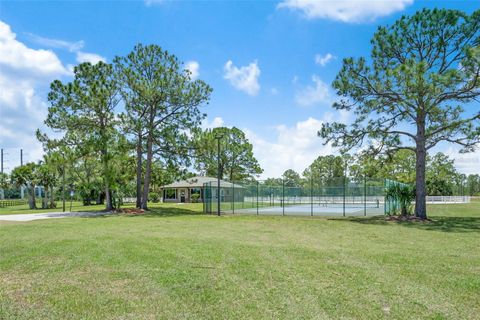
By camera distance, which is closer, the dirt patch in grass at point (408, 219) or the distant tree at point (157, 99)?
the dirt patch in grass at point (408, 219)

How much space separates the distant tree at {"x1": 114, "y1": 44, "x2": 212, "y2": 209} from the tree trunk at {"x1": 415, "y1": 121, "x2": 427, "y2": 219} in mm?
13605

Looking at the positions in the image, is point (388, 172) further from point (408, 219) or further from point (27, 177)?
point (27, 177)

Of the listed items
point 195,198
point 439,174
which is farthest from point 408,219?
point 439,174

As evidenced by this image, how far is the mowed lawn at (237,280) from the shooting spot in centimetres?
421

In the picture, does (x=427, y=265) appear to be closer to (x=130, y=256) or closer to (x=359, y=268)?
(x=359, y=268)

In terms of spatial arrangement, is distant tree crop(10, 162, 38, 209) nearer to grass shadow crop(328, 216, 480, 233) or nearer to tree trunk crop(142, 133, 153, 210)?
tree trunk crop(142, 133, 153, 210)

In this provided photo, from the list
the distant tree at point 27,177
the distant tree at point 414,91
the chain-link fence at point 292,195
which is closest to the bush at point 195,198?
the chain-link fence at point 292,195

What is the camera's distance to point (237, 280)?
17.9ft

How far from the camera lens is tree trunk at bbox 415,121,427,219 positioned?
648 inches

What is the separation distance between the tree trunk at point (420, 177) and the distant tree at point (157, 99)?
13.6 m

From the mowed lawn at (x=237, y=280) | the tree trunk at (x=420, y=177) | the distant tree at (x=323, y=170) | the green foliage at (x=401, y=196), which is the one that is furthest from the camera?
the distant tree at (x=323, y=170)

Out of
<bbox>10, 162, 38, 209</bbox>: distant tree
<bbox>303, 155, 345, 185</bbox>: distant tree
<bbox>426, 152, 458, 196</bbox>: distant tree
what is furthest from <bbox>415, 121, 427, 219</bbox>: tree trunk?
<bbox>303, 155, 345, 185</bbox>: distant tree

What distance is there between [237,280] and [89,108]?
2083 cm

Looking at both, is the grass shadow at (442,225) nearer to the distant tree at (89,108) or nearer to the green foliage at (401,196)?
the green foliage at (401,196)
